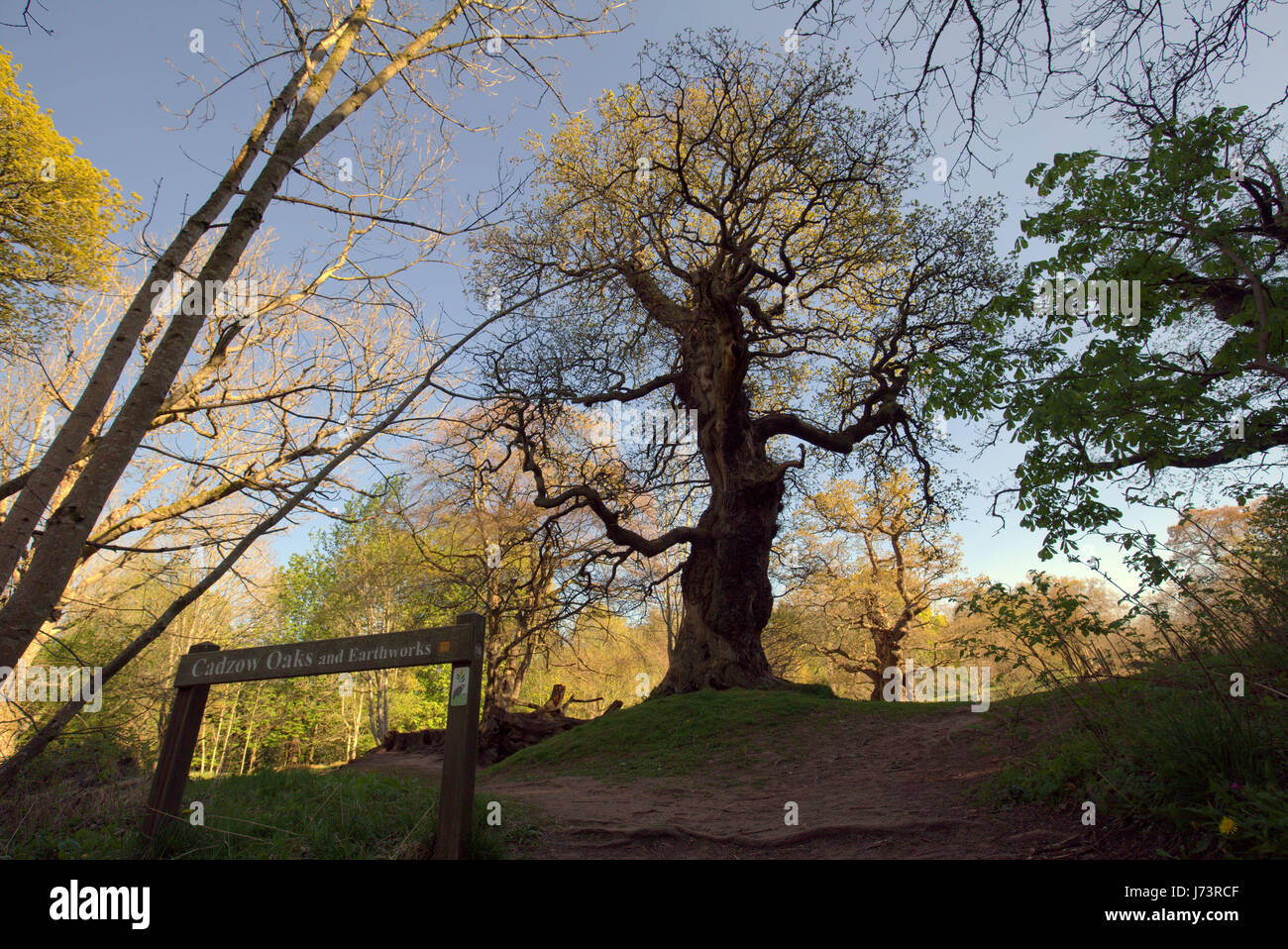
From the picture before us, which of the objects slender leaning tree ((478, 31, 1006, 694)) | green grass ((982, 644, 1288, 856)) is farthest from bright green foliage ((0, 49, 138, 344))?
green grass ((982, 644, 1288, 856))

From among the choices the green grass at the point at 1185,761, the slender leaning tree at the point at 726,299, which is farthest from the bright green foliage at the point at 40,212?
the green grass at the point at 1185,761

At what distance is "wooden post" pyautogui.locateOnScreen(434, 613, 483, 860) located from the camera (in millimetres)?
3525

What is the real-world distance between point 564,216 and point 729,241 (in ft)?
12.1

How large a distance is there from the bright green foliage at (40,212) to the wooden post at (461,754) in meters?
11.0

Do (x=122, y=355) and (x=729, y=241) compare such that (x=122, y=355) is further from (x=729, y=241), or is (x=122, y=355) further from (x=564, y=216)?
(x=564, y=216)

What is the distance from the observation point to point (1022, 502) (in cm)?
670

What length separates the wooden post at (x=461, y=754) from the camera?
3.53 m

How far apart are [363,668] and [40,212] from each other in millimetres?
11722

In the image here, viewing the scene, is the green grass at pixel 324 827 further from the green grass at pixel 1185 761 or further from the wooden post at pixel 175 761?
the green grass at pixel 1185 761

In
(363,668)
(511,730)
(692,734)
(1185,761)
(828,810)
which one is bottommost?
(511,730)

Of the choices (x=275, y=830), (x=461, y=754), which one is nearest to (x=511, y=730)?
(x=275, y=830)

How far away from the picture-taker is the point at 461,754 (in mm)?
3617

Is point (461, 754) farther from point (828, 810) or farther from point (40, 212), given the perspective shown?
point (40, 212)

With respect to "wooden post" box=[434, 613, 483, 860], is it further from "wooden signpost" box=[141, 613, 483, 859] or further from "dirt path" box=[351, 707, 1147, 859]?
"dirt path" box=[351, 707, 1147, 859]
